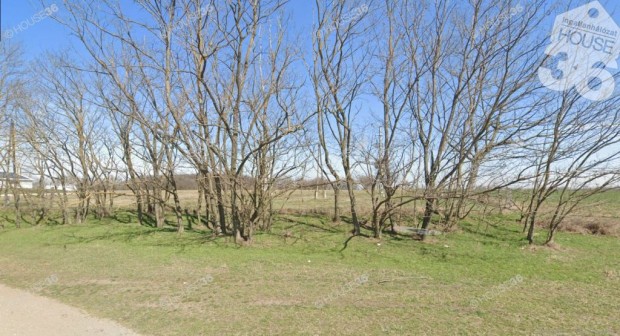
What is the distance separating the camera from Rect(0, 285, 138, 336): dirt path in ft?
13.7

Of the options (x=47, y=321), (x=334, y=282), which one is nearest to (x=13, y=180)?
(x=47, y=321)

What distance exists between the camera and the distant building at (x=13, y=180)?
16469 millimetres

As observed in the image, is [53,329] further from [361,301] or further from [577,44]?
[577,44]

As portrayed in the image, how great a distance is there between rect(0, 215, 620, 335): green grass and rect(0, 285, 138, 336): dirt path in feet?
0.66

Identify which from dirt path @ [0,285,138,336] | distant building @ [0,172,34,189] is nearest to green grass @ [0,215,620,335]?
dirt path @ [0,285,138,336]

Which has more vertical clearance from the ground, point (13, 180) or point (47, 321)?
point (13, 180)

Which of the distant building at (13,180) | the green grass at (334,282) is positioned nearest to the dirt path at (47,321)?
the green grass at (334,282)

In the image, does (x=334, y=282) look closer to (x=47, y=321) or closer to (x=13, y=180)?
(x=47, y=321)

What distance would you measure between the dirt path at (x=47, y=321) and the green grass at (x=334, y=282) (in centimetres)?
20

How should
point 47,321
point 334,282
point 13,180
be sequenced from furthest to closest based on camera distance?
1. point 13,180
2. point 334,282
3. point 47,321

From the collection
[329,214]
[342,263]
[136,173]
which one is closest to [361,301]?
[342,263]

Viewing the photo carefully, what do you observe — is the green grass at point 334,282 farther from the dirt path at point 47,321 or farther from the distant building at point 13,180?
the distant building at point 13,180

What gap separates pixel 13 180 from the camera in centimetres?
1648

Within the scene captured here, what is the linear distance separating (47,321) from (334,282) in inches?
156
